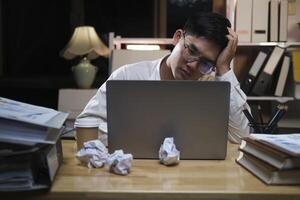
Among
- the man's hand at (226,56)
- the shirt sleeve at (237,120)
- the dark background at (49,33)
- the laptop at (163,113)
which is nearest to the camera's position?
the laptop at (163,113)

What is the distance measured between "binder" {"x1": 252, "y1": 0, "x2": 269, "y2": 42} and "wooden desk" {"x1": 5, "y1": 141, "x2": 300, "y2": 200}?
2.02m

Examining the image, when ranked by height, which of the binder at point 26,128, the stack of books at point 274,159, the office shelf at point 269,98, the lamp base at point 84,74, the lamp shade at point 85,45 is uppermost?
the lamp shade at point 85,45

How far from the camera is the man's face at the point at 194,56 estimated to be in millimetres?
1587

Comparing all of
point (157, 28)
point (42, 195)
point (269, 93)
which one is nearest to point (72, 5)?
point (157, 28)

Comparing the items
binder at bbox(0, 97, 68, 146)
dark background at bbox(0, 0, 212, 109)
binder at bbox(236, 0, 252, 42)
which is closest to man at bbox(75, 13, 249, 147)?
binder at bbox(0, 97, 68, 146)

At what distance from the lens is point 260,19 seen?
113 inches

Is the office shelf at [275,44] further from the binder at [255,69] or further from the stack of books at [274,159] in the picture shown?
A: the stack of books at [274,159]

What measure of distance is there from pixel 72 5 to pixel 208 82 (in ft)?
10.0

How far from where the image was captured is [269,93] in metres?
2.98

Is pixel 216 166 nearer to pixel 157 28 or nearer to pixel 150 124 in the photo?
pixel 150 124

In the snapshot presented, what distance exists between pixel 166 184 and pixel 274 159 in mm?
247

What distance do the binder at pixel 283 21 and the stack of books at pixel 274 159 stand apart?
1.99 metres

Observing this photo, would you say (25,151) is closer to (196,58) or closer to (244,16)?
(196,58)

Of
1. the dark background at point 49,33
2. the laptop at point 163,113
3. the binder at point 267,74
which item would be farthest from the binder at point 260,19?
the laptop at point 163,113
